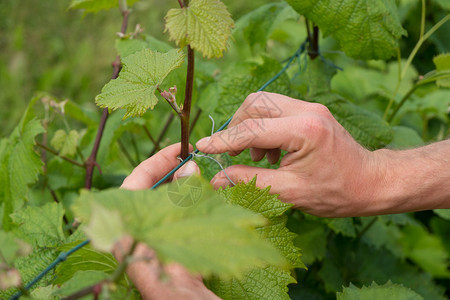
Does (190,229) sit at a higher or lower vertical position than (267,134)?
higher

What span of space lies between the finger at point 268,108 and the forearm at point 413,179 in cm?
26

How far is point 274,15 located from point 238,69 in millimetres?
280

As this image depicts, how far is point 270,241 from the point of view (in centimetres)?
101

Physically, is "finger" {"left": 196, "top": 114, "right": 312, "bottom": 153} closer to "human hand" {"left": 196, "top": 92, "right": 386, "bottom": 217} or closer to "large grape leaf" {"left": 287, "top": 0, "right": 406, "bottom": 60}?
"human hand" {"left": 196, "top": 92, "right": 386, "bottom": 217}

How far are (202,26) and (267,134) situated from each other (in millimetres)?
285

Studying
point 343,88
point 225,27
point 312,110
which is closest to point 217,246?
point 225,27

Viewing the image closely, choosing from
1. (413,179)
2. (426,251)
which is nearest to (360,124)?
(413,179)

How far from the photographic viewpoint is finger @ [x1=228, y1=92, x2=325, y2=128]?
111cm

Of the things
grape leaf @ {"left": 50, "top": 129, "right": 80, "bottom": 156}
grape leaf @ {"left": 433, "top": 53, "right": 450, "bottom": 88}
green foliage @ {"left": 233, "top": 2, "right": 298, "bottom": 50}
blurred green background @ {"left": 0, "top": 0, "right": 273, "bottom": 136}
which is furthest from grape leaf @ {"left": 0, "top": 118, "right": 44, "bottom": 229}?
blurred green background @ {"left": 0, "top": 0, "right": 273, "bottom": 136}

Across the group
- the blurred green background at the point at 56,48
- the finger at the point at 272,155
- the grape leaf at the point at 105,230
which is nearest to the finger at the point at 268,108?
the finger at the point at 272,155

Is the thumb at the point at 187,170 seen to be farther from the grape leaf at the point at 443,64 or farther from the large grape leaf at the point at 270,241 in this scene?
the grape leaf at the point at 443,64

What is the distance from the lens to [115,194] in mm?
620

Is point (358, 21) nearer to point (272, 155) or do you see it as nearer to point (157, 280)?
point (272, 155)

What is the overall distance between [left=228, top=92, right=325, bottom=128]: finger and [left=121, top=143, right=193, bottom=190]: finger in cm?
18
